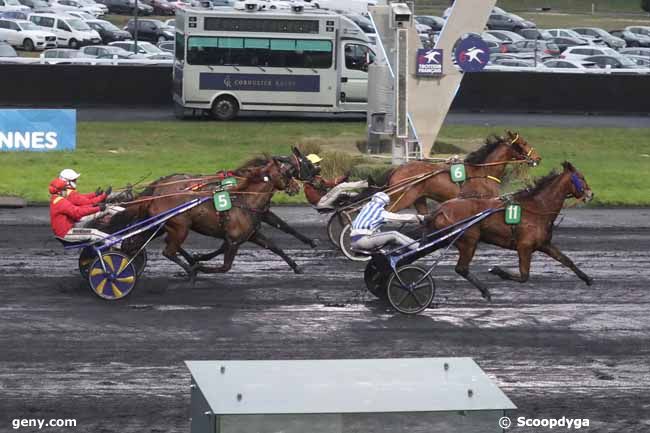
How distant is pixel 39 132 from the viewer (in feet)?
79.0

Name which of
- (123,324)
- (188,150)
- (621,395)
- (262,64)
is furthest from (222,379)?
(262,64)

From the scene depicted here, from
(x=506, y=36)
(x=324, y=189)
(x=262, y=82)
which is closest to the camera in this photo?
(x=324, y=189)

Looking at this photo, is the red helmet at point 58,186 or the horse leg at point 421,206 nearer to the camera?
the red helmet at point 58,186

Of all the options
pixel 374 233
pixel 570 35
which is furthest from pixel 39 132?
pixel 570 35

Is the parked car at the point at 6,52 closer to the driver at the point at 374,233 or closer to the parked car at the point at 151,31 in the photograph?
the parked car at the point at 151,31

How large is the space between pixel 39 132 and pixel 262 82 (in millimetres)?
8388

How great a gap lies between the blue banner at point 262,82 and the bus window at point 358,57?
3.59ft

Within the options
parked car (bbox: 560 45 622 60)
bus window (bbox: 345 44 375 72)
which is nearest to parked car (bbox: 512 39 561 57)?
parked car (bbox: 560 45 622 60)

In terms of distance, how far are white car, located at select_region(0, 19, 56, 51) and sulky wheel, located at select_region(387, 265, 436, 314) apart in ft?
128

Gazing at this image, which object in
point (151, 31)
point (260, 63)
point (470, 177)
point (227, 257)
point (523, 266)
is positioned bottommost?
point (227, 257)

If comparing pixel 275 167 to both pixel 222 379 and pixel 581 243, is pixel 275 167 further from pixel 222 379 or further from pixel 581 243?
pixel 222 379

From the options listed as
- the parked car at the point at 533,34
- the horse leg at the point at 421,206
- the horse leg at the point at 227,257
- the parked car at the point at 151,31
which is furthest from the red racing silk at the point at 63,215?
the parked car at the point at 533,34

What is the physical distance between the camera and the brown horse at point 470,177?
15.4m

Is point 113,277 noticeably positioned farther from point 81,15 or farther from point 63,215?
point 81,15
